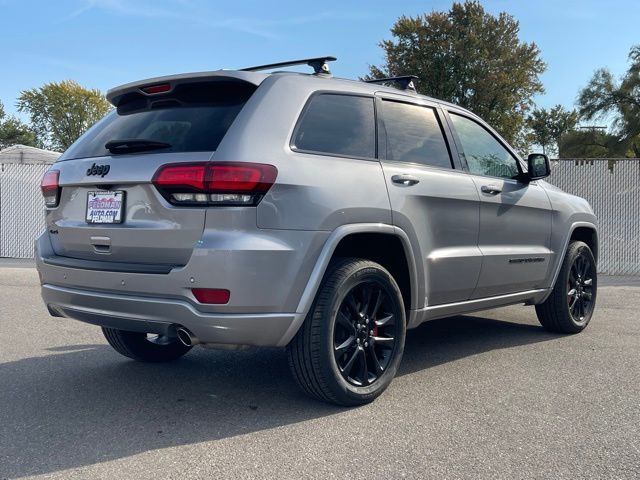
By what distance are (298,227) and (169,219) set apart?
2.17 feet

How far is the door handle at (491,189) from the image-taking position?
476 cm

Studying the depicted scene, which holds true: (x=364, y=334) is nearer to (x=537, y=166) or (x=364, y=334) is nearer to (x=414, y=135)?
(x=414, y=135)

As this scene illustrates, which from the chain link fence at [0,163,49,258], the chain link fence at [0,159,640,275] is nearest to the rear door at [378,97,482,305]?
the chain link fence at [0,159,640,275]

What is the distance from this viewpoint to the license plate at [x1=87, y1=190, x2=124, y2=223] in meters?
3.53

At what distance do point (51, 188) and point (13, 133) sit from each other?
2654 inches

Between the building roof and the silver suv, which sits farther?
the building roof

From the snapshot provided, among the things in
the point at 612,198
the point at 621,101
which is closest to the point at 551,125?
the point at 621,101

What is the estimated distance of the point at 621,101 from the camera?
148 ft

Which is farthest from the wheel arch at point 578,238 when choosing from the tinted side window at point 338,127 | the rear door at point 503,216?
the tinted side window at point 338,127

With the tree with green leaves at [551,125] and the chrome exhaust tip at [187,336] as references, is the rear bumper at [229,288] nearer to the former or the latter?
the chrome exhaust tip at [187,336]

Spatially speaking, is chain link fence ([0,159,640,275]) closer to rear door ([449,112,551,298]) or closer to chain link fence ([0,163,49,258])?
rear door ([449,112,551,298])

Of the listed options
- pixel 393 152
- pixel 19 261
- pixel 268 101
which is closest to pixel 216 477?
pixel 268 101

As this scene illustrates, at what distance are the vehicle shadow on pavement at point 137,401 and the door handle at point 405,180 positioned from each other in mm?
1380

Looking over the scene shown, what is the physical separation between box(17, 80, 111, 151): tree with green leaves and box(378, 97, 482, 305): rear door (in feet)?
219
